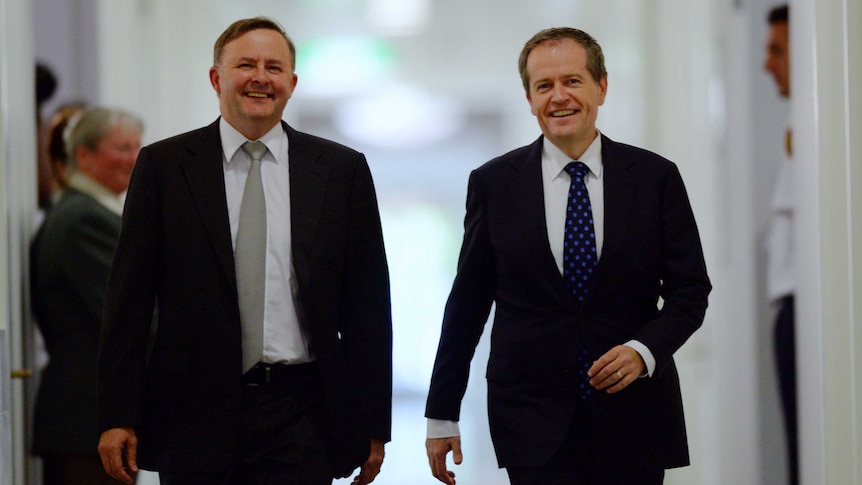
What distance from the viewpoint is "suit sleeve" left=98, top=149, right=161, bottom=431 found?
2.56 m

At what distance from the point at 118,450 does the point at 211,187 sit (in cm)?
63

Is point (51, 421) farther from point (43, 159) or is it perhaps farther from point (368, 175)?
point (368, 175)

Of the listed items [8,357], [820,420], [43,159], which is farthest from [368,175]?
[43,159]

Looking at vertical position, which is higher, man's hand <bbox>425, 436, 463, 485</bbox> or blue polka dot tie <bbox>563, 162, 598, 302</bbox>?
blue polka dot tie <bbox>563, 162, 598, 302</bbox>

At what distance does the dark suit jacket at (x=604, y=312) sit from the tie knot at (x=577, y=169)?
52 millimetres

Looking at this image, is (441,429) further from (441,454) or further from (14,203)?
(14,203)

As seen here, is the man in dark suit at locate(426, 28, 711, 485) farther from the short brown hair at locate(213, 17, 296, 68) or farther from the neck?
the short brown hair at locate(213, 17, 296, 68)

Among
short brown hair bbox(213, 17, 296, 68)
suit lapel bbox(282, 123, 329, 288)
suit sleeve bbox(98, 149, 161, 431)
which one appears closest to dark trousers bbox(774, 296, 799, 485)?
suit lapel bbox(282, 123, 329, 288)

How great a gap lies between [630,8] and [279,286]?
13.5 ft

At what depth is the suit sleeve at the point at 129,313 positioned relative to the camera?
2.56 meters

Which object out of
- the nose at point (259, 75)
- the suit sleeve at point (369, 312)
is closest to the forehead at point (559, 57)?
the suit sleeve at point (369, 312)

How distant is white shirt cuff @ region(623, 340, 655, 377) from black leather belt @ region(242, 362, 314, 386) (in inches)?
29.4

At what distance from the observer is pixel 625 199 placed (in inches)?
103

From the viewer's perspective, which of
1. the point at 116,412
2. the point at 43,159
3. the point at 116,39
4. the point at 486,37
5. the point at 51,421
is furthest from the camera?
the point at 486,37
